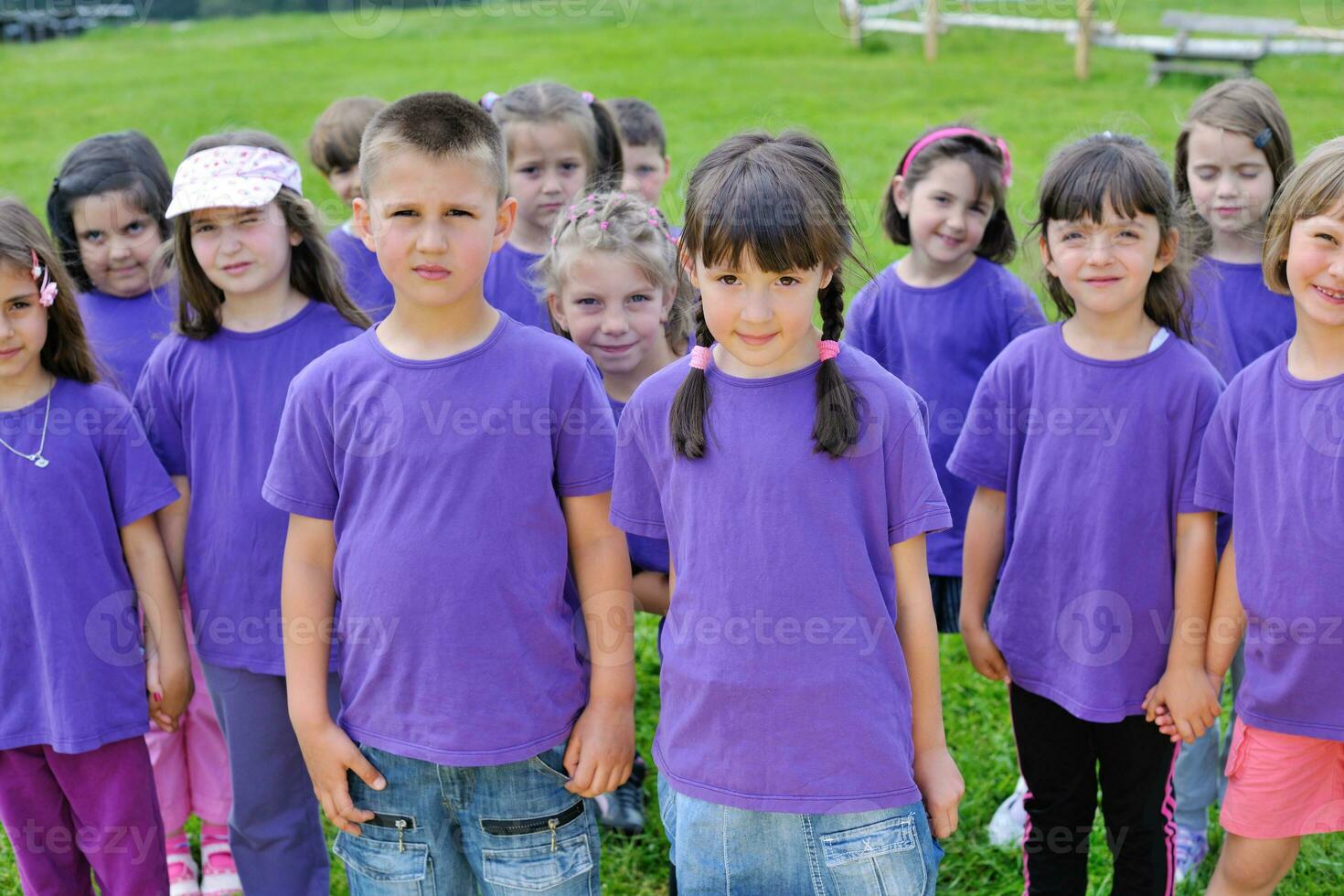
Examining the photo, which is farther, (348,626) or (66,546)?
(66,546)

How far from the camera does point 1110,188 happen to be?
2.52 meters

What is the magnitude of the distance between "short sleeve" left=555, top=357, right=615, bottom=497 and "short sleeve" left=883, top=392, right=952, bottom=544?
1.64 ft

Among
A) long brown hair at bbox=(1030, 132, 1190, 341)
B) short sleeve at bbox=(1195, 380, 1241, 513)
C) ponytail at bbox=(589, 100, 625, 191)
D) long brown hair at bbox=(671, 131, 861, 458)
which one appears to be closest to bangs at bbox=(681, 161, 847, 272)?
long brown hair at bbox=(671, 131, 861, 458)

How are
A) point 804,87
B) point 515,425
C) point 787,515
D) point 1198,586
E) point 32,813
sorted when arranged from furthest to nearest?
point 804,87, point 32,813, point 1198,586, point 515,425, point 787,515

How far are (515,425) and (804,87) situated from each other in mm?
14000

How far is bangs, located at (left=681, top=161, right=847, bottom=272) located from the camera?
6.47ft

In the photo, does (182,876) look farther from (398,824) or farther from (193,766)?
(398,824)

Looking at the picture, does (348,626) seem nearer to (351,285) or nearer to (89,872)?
(89,872)

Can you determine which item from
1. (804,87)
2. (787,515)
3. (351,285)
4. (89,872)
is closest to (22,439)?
(89,872)

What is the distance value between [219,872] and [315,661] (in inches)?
48.8

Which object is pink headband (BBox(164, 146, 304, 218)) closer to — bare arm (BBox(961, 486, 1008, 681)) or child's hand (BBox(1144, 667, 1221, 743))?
bare arm (BBox(961, 486, 1008, 681))

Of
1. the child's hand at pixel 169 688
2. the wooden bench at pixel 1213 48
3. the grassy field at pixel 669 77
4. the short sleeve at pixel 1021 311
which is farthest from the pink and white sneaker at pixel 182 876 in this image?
the wooden bench at pixel 1213 48

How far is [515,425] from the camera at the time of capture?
2150 millimetres

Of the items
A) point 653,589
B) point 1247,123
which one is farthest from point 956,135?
point 653,589
